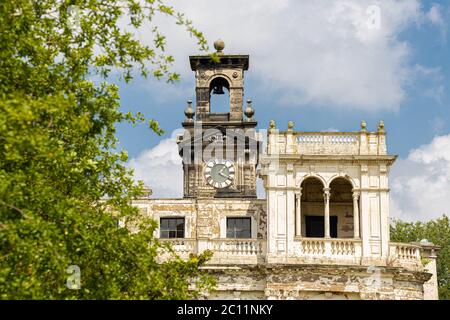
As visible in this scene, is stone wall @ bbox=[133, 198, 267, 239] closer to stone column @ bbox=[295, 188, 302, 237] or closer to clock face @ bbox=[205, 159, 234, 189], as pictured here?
stone column @ bbox=[295, 188, 302, 237]

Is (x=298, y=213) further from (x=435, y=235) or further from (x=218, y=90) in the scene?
(x=435, y=235)

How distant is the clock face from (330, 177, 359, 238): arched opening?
7.64 m

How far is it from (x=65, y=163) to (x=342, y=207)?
944 inches

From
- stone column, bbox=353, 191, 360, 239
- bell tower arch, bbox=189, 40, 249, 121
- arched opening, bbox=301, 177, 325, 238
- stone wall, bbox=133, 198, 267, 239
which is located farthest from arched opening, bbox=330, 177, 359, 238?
bell tower arch, bbox=189, 40, 249, 121

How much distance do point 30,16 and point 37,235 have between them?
450cm

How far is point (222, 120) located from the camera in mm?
46625

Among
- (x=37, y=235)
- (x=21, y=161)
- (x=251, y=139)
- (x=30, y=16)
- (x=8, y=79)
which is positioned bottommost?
(x=37, y=235)

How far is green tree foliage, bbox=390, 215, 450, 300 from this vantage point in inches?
2301

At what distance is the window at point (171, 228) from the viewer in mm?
37719

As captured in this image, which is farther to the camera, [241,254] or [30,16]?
[241,254]

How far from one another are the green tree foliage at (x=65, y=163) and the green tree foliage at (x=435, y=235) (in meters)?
41.9
